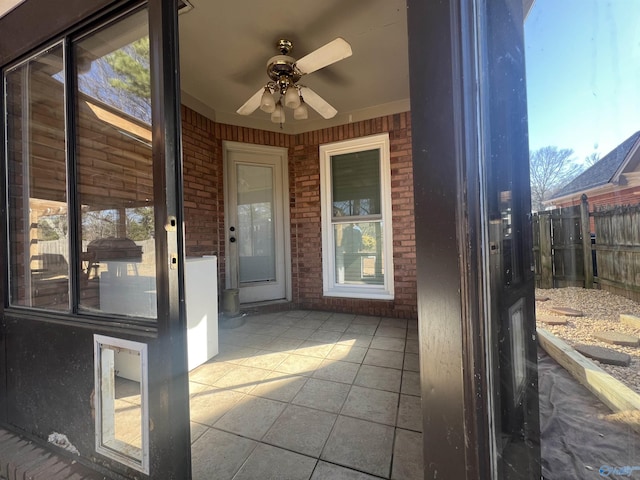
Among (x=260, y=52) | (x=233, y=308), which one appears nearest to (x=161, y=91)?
(x=260, y=52)

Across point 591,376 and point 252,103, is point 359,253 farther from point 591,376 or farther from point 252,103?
point 591,376

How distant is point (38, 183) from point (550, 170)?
2259mm

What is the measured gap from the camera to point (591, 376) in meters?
0.69

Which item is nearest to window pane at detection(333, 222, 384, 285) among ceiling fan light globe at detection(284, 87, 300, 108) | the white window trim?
the white window trim

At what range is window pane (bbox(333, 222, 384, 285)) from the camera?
3660mm

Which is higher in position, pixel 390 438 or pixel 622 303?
pixel 622 303

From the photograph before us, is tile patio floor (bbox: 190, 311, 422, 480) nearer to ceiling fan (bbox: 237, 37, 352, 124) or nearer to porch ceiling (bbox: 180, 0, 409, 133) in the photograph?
ceiling fan (bbox: 237, 37, 352, 124)

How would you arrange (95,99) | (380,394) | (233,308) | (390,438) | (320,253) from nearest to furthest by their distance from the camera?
(95,99)
(390,438)
(380,394)
(233,308)
(320,253)

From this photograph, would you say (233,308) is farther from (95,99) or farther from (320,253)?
(95,99)

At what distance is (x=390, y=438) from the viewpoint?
136 centimetres

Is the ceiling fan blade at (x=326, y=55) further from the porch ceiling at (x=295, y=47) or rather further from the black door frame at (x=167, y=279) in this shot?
the black door frame at (x=167, y=279)

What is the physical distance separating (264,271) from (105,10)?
3189 mm

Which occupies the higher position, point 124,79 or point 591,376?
point 124,79

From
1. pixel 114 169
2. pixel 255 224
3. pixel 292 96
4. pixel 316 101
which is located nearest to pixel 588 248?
pixel 114 169
